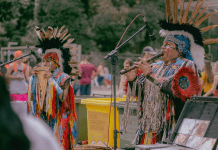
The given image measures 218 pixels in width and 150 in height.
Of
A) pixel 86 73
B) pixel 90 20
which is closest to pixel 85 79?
pixel 86 73

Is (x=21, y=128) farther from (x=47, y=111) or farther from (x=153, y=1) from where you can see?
(x=153, y=1)

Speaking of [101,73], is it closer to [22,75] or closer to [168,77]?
[22,75]

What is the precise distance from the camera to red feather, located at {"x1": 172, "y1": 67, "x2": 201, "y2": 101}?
8.63 feet

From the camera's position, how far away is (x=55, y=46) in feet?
13.4

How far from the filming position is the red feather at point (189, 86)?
2629 mm

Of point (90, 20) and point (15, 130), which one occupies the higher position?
point (90, 20)

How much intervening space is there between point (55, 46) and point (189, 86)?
213cm

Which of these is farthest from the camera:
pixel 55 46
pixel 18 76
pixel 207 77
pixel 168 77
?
pixel 18 76

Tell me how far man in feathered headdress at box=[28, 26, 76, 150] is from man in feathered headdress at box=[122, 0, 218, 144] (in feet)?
3.73

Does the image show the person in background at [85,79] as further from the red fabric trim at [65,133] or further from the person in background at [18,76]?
the red fabric trim at [65,133]

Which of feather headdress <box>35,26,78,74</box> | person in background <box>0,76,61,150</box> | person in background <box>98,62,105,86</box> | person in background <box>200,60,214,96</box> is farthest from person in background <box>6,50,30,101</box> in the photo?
person in background <box>98,62,105,86</box>

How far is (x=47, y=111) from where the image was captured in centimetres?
379

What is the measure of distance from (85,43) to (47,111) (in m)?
20.4

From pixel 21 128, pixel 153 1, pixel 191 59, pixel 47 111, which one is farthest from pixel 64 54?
pixel 153 1
